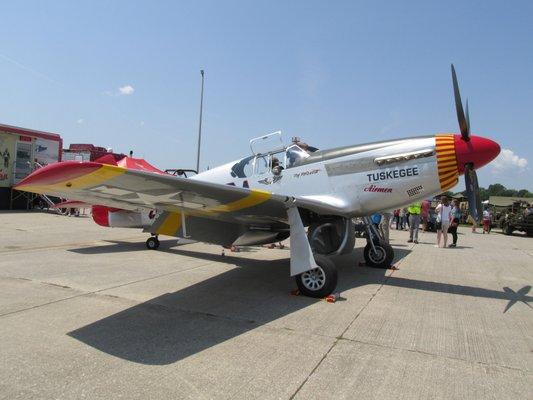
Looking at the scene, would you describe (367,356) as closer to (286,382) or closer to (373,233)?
(286,382)

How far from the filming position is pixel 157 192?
4.60m

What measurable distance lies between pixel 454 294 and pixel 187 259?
16.5ft

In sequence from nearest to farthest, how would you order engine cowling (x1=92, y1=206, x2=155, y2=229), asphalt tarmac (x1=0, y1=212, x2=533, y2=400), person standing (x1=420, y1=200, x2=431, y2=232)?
1. asphalt tarmac (x1=0, y1=212, x2=533, y2=400)
2. engine cowling (x1=92, y1=206, x2=155, y2=229)
3. person standing (x1=420, y1=200, x2=431, y2=232)

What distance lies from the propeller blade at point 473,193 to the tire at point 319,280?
7.81 ft

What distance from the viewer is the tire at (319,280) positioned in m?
5.30

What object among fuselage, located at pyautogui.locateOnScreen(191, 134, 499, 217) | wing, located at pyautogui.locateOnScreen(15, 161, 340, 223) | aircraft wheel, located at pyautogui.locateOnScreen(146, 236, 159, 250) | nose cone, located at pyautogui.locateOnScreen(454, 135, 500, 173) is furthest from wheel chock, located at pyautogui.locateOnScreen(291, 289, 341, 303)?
aircraft wheel, located at pyautogui.locateOnScreen(146, 236, 159, 250)

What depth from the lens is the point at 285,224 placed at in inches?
271

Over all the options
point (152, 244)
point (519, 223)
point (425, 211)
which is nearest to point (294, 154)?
point (152, 244)

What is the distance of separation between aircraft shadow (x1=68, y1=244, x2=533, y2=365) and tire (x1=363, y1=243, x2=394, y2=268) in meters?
0.55

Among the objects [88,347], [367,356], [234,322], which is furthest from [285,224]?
[88,347]

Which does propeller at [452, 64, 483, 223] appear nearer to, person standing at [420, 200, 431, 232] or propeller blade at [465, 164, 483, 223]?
propeller blade at [465, 164, 483, 223]

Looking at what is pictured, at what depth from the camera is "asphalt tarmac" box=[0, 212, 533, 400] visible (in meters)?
2.86

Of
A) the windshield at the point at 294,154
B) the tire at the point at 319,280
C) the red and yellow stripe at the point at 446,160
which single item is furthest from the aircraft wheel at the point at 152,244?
the red and yellow stripe at the point at 446,160

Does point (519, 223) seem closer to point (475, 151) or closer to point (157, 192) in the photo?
point (475, 151)
